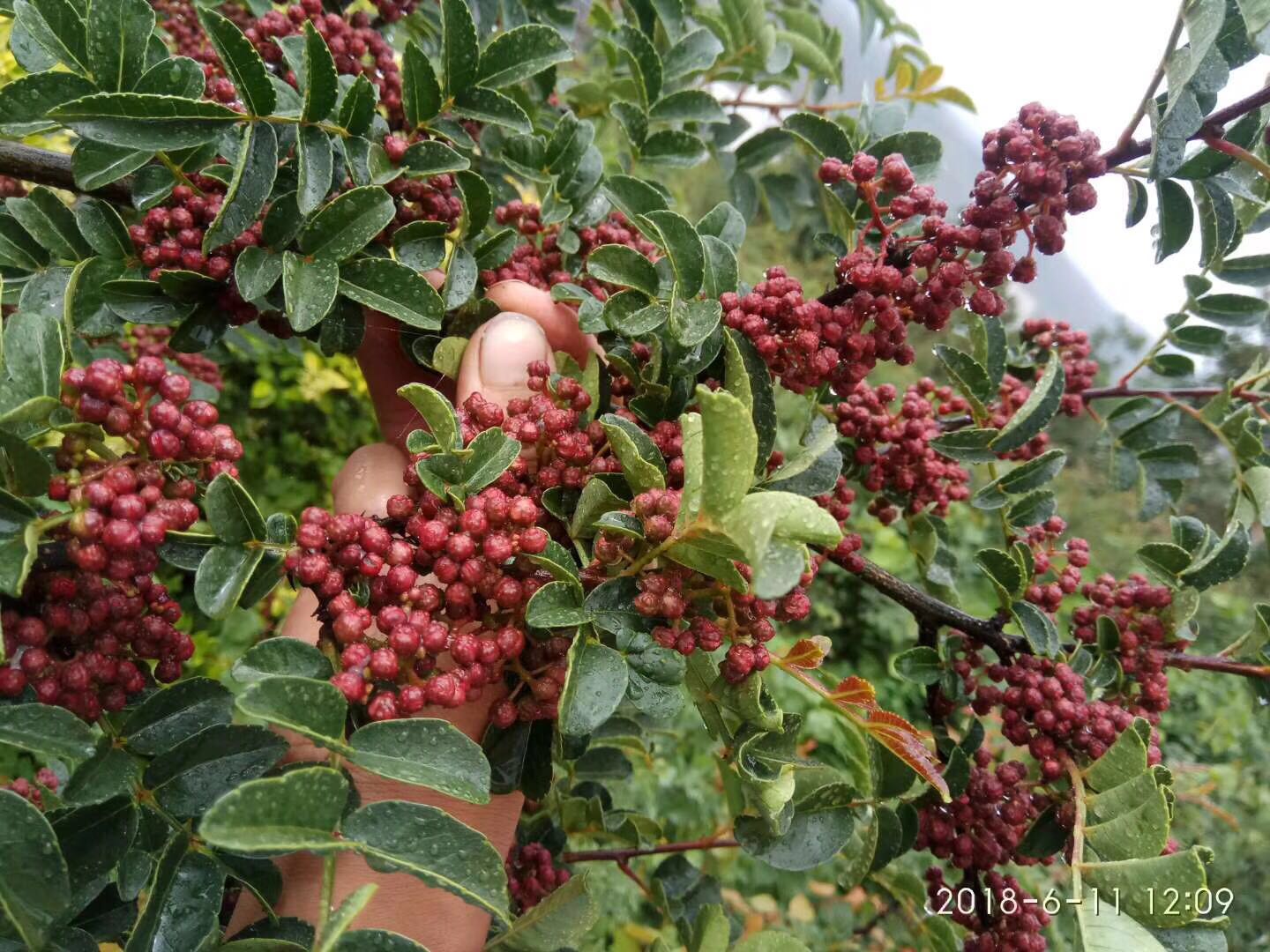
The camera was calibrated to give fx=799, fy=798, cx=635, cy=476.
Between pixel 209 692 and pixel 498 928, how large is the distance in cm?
53

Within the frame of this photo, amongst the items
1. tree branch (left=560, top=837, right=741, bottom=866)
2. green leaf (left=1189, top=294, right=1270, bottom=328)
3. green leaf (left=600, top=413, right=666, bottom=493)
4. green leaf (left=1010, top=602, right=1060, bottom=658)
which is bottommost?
tree branch (left=560, top=837, right=741, bottom=866)

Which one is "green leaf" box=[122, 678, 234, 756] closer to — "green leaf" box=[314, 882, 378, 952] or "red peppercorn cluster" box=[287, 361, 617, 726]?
"red peppercorn cluster" box=[287, 361, 617, 726]

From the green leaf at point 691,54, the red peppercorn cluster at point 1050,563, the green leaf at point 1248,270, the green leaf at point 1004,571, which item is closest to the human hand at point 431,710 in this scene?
the green leaf at point 691,54

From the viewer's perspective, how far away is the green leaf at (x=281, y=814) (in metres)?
0.45

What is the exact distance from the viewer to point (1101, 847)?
2.69 ft

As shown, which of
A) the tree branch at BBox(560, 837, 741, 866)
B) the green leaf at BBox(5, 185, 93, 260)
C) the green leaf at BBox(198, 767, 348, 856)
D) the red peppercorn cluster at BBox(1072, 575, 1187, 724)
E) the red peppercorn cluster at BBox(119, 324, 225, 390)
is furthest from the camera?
the red peppercorn cluster at BBox(119, 324, 225, 390)

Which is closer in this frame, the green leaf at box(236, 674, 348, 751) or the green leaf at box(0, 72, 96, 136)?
the green leaf at box(236, 674, 348, 751)

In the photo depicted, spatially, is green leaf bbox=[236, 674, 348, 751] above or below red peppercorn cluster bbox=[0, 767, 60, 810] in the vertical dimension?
above

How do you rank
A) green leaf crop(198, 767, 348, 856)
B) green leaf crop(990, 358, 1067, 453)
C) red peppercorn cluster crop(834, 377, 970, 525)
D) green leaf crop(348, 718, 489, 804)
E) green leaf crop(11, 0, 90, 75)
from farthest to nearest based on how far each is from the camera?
1. red peppercorn cluster crop(834, 377, 970, 525)
2. green leaf crop(990, 358, 1067, 453)
3. green leaf crop(11, 0, 90, 75)
4. green leaf crop(348, 718, 489, 804)
5. green leaf crop(198, 767, 348, 856)

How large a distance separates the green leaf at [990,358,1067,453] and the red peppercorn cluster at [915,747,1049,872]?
0.44m

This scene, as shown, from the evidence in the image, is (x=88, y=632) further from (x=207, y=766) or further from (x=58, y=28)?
(x=58, y=28)

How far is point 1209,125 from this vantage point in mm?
755

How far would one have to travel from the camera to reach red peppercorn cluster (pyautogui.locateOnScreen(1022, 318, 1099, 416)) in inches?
51.1

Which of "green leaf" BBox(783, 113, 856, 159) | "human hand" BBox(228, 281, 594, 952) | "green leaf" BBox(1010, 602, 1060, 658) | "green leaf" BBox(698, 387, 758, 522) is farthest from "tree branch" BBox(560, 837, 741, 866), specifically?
"green leaf" BBox(783, 113, 856, 159)
